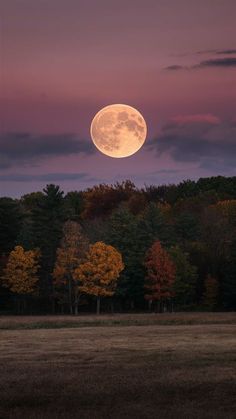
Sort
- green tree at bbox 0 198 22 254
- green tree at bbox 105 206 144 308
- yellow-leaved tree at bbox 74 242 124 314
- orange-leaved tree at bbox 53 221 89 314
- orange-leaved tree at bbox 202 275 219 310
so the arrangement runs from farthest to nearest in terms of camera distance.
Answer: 1. green tree at bbox 0 198 22 254
2. green tree at bbox 105 206 144 308
3. orange-leaved tree at bbox 202 275 219 310
4. orange-leaved tree at bbox 53 221 89 314
5. yellow-leaved tree at bbox 74 242 124 314

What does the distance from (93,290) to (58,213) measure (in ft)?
66.6

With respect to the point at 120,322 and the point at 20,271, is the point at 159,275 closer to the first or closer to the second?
the point at 120,322

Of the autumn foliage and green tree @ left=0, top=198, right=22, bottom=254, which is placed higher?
green tree @ left=0, top=198, right=22, bottom=254

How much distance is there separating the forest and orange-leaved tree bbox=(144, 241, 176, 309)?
135 mm

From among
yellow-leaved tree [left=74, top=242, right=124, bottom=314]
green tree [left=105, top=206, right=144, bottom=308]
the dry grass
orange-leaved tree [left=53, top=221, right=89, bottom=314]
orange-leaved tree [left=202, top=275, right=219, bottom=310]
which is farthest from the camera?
green tree [left=105, top=206, right=144, bottom=308]

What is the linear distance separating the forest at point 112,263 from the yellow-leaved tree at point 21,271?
14cm

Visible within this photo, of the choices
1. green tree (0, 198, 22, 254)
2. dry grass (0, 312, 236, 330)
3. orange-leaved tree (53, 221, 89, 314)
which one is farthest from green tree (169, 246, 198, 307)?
green tree (0, 198, 22, 254)

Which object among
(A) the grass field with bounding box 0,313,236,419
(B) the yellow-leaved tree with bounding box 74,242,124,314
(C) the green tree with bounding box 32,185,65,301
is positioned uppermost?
(C) the green tree with bounding box 32,185,65,301

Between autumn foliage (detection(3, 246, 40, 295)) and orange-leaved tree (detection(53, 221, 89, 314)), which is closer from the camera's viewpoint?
orange-leaved tree (detection(53, 221, 89, 314))

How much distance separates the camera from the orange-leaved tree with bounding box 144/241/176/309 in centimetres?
9269

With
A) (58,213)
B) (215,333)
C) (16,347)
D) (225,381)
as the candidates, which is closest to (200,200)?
(58,213)

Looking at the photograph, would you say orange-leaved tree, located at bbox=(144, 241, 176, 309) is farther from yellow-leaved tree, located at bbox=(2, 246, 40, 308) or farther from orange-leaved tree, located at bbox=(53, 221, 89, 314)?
yellow-leaved tree, located at bbox=(2, 246, 40, 308)

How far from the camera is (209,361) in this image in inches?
1280

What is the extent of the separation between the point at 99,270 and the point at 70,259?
17.1 feet
